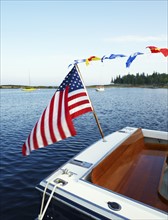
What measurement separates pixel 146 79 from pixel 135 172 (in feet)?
545

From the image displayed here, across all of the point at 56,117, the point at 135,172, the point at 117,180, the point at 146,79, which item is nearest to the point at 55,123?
the point at 56,117

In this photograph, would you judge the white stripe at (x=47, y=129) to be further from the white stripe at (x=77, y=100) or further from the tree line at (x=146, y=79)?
the tree line at (x=146, y=79)

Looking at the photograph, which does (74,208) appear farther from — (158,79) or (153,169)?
(158,79)

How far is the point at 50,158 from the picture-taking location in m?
9.12

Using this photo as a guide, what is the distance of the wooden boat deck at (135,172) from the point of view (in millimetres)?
4398

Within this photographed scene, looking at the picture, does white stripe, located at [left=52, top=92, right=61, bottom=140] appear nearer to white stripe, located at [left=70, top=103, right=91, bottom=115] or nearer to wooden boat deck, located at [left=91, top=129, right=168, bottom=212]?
white stripe, located at [left=70, top=103, right=91, bottom=115]

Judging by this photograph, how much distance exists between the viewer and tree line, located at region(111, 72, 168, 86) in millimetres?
150125

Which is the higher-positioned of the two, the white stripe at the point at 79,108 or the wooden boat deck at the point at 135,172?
the white stripe at the point at 79,108

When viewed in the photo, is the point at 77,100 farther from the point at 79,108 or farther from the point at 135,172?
the point at 135,172

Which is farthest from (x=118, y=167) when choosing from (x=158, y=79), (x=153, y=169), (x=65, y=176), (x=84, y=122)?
(x=158, y=79)

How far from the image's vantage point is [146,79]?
160 metres

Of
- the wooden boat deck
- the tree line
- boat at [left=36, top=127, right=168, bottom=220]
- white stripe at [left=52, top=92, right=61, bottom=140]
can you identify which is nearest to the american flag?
white stripe at [left=52, top=92, right=61, bottom=140]

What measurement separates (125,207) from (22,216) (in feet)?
10.8

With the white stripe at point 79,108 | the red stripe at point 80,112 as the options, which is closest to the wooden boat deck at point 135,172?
the red stripe at point 80,112
